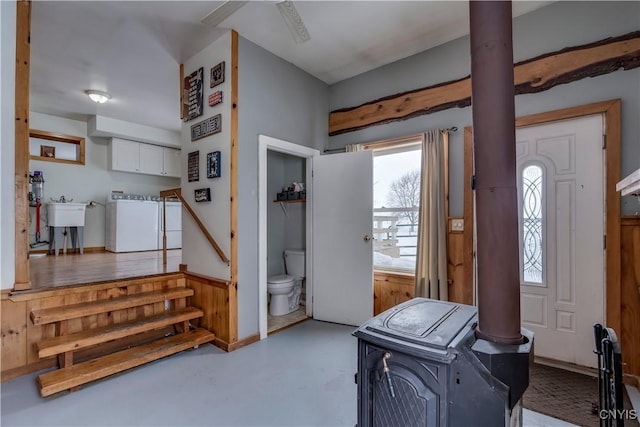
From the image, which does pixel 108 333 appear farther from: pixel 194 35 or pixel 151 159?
pixel 151 159

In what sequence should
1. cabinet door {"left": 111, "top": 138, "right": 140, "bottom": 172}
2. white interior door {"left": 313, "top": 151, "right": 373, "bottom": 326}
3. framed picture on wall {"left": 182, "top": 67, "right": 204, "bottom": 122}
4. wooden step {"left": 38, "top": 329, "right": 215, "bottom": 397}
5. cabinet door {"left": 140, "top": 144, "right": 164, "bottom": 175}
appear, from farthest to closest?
cabinet door {"left": 140, "top": 144, "right": 164, "bottom": 175} < cabinet door {"left": 111, "top": 138, "right": 140, "bottom": 172} < white interior door {"left": 313, "top": 151, "right": 373, "bottom": 326} < framed picture on wall {"left": 182, "top": 67, "right": 204, "bottom": 122} < wooden step {"left": 38, "top": 329, "right": 215, "bottom": 397}

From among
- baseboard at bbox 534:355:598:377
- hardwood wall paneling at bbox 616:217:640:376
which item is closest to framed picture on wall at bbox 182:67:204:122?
hardwood wall paneling at bbox 616:217:640:376

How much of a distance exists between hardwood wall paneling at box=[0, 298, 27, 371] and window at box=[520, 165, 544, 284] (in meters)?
4.01

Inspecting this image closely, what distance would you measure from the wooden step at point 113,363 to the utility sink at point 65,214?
12.4 ft

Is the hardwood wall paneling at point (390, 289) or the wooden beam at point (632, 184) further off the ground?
the wooden beam at point (632, 184)

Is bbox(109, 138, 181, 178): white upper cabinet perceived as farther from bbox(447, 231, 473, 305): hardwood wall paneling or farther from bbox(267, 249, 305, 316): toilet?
bbox(447, 231, 473, 305): hardwood wall paneling

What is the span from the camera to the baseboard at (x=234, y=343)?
2.66m

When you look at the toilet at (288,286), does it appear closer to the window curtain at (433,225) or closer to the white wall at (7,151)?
the window curtain at (433,225)

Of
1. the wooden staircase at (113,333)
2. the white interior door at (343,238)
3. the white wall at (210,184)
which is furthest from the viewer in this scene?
the white interior door at (343,238)

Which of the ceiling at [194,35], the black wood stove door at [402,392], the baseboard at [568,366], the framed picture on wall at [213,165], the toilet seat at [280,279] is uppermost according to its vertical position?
the ceiling at [194,35]

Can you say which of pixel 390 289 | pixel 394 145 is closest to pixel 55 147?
pixel 394 145

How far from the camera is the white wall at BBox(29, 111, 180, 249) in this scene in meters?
5.12

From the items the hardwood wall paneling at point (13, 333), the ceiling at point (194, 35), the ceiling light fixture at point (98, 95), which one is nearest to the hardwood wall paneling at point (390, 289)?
the ceiling at point (194, 35)

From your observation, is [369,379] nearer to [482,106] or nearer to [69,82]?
[482,106]
